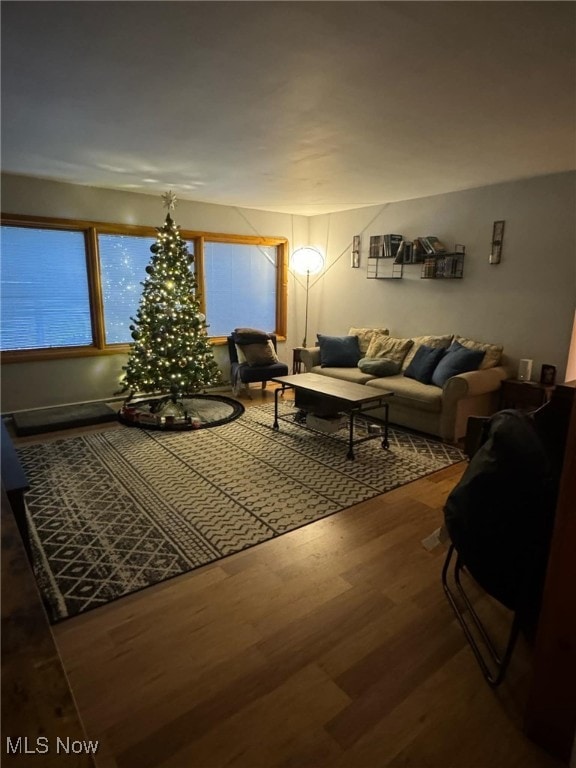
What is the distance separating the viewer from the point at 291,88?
223 centimetres

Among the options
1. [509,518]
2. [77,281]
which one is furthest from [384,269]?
[509,518]

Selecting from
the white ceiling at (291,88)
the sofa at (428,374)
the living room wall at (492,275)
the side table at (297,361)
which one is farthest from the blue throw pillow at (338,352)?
the white ceiling at (291,88)

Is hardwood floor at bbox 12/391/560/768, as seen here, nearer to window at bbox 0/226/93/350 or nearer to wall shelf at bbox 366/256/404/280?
window at bbox 0/226/93/350

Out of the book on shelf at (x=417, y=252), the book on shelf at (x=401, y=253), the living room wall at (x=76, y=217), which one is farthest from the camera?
the book on shelf at (x=401, y=253)

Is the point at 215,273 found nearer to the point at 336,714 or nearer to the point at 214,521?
the point at 214,521

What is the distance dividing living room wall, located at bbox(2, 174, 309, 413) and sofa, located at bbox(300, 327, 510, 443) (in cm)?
230

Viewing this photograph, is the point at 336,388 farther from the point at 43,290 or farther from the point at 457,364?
the point at 43,290

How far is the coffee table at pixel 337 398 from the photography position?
11.9ft

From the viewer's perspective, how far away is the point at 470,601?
2.06 meters

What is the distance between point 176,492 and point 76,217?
336 cm

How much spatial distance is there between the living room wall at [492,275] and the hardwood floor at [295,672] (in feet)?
9.42

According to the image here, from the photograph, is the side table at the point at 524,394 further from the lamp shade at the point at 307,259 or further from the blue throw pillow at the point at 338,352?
the lamp shade at the point at 307,259

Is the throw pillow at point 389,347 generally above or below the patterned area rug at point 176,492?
above

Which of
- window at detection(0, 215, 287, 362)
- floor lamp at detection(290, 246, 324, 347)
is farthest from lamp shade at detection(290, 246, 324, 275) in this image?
window at detection(0, 215, 287, 362)
